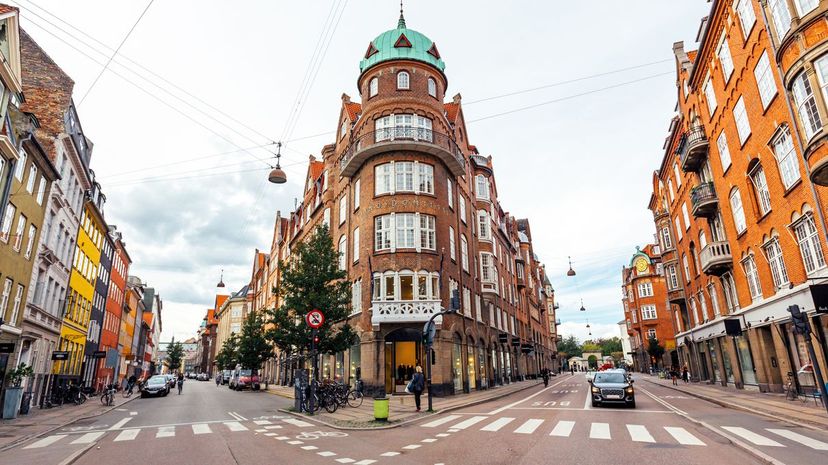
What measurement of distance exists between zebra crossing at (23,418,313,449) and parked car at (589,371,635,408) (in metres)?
11.6

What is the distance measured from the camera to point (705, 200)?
26.8 m

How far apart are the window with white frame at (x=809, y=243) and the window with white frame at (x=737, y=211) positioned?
5.79 m

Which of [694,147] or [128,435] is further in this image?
[694,147]

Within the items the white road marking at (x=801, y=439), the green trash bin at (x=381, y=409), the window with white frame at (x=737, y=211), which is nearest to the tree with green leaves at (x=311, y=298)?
the green trash bin at (x=381, y=409)

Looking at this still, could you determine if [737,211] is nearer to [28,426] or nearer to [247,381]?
[28,426]

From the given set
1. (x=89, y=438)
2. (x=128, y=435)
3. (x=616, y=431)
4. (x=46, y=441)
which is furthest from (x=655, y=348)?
(x=46, y=441)

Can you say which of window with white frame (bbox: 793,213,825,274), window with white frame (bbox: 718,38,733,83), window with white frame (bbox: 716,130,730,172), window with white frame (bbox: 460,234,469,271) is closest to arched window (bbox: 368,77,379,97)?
window with white frame (bbox: 460,234,469,271)

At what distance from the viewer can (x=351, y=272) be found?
2925 centimetres

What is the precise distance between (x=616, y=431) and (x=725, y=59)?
21.2 meters

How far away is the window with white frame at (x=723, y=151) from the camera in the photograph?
24.0 m

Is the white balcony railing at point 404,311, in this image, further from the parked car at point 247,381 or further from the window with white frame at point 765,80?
the parked car at point 247,381

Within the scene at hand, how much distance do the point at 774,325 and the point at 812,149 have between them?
31.4 feet

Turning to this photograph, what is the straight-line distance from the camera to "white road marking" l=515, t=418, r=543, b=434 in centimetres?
1188

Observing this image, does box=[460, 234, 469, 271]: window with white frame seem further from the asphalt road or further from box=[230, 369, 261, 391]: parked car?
box=[230, 369, 261, 391]: parked car
